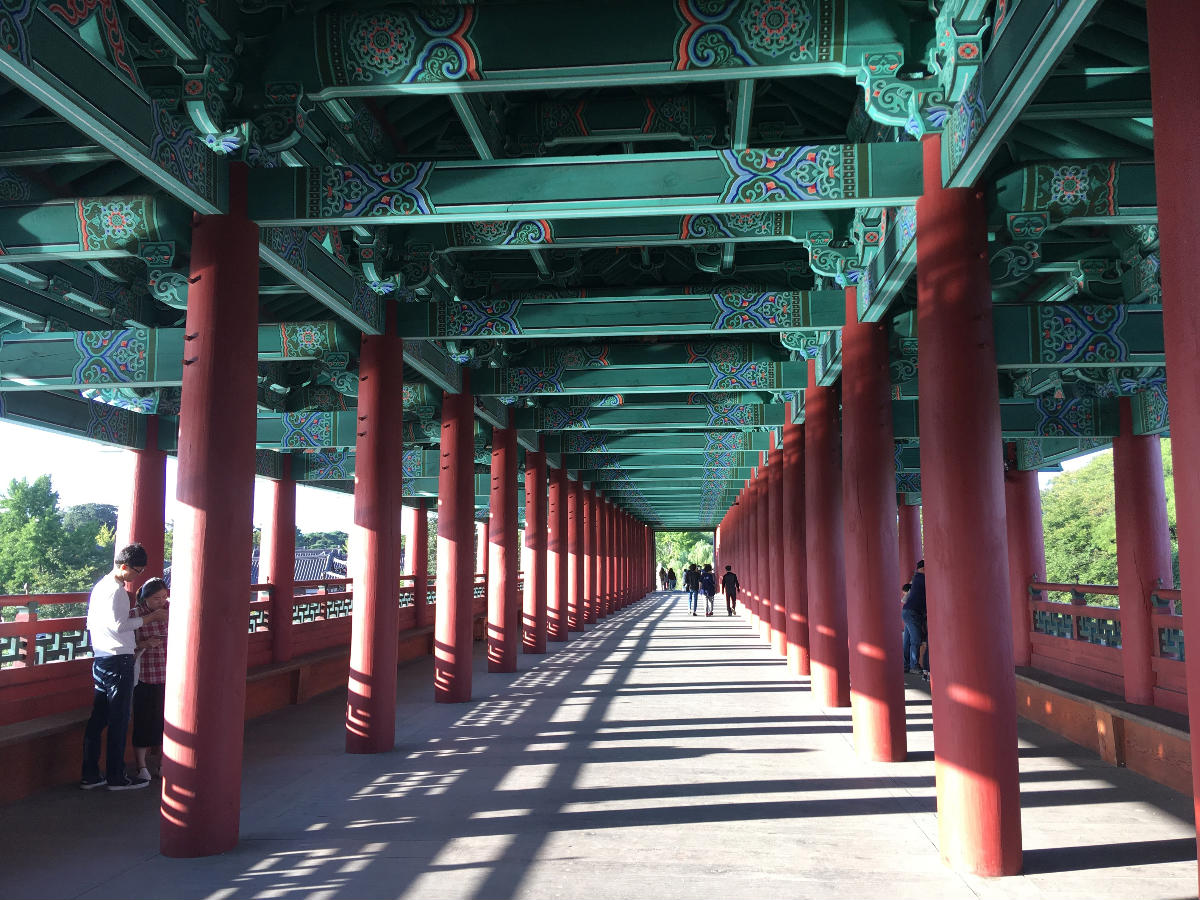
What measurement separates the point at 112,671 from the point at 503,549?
733cm

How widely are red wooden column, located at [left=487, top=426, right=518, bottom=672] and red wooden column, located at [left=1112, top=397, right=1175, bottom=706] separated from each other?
7.65 m

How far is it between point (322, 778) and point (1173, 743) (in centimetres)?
612

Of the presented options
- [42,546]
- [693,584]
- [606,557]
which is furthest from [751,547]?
[42,546]

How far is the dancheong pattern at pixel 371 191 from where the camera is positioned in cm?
585

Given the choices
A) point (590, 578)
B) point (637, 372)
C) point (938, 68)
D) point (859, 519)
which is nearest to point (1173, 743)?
point (859, 519)

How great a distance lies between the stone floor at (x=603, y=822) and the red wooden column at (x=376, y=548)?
0.40m

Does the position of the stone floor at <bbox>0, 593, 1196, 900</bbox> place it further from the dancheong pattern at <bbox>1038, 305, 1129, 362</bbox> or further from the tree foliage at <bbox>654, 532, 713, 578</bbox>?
the tree foliage at <bbox>654, 532, 713, 578</bbox>

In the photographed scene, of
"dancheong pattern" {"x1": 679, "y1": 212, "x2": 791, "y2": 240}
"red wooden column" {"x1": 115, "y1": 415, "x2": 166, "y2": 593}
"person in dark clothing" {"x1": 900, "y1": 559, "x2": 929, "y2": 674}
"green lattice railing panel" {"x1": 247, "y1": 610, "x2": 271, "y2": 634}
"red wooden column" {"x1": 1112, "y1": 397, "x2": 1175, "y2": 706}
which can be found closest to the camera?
"dancheong pattern" {"x1": 679, "y1": 212, "x2": 791, "y2": 240}

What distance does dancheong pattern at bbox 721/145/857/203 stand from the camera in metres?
5.59

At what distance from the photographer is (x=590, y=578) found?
26.4 meters

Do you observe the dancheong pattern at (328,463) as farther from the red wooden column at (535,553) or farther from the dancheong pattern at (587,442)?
the dancheong pattern at (587,442)

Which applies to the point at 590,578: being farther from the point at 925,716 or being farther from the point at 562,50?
the point at 562,50

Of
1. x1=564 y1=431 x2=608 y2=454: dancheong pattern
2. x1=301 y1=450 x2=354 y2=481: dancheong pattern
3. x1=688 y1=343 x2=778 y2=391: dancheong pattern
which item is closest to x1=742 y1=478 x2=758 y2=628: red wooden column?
x1=564 y1=431 x2=608 y2=454: dancheong pattern

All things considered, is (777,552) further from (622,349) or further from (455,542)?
(455,542)
